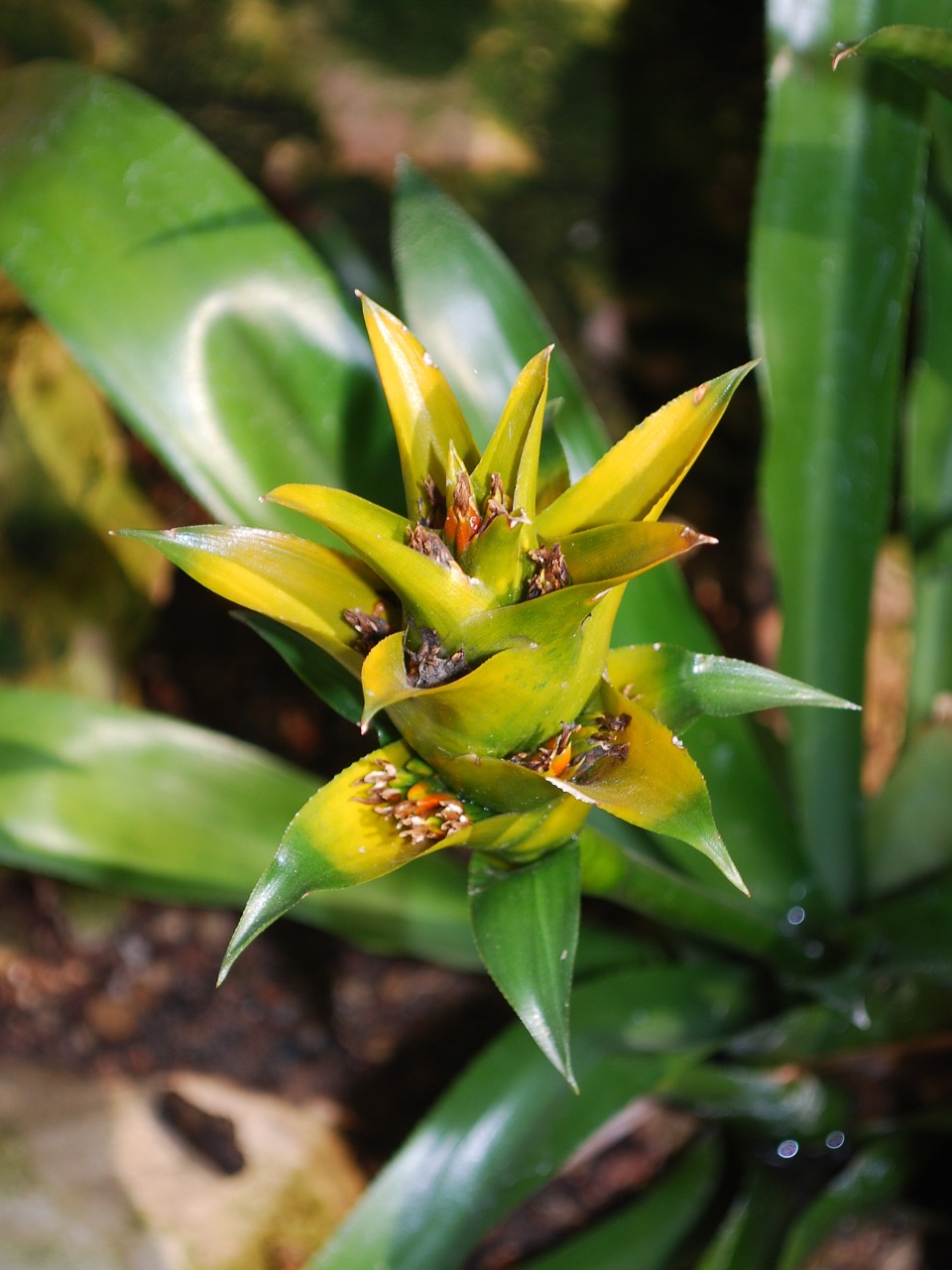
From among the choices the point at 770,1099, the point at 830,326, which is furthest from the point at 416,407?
the point at 770,1099

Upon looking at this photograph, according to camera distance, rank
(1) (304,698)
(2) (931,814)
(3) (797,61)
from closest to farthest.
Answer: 1. (3) (797,61)
2. (2) (931,814)
3. (1) (304,698)

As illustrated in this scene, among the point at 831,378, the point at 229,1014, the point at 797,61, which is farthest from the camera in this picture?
the point at 229,1014

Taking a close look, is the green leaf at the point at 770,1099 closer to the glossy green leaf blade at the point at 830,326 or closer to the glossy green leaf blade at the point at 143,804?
the glossy green leaf blade at the point at 830,326

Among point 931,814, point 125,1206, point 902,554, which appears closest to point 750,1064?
point 931,814

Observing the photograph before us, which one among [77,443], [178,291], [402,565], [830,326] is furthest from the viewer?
[77,443]

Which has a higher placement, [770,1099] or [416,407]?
[416,407]

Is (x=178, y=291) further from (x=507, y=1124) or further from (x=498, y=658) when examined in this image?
(x=507, y=1124)

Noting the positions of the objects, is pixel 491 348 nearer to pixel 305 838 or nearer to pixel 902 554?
pixel 305 838
